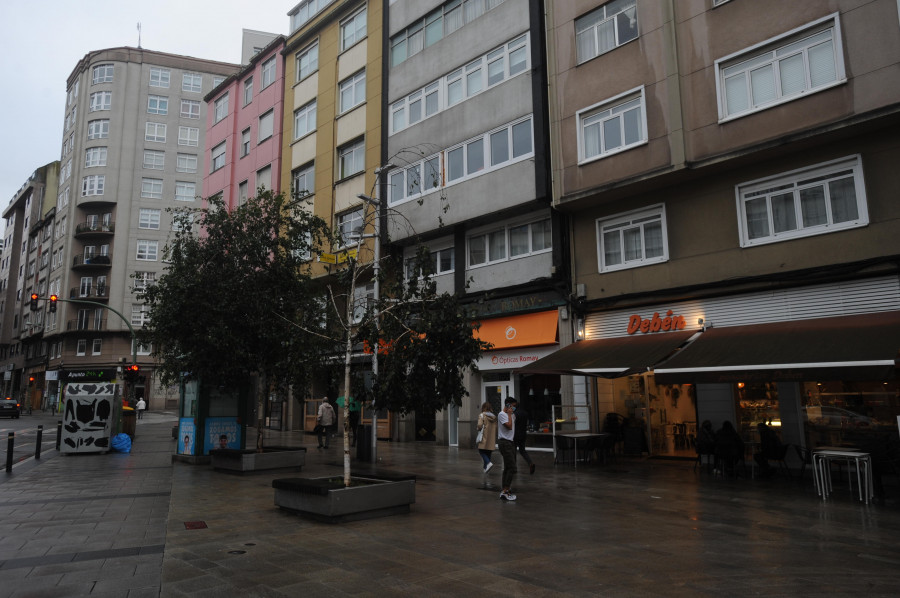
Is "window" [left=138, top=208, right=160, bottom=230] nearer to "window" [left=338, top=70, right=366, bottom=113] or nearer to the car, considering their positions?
the car

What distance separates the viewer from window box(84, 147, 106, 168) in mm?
61469

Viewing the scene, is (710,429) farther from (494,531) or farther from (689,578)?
(689,578)

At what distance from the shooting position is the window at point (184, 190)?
63.6m

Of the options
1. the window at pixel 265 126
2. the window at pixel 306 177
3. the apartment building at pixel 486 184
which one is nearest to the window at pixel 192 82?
the window at pixel 265 126

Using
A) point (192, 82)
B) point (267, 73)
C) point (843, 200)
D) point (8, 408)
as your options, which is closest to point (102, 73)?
point (192, 82)

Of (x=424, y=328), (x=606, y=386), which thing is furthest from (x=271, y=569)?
(x=606, y=386)

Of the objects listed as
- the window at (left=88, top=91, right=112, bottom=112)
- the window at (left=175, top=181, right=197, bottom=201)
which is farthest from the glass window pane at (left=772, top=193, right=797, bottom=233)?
the window at (left=88, top=91, right=112, bottom=112)

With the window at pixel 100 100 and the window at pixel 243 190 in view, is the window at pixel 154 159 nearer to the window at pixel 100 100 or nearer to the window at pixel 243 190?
the window at pixel 100 100

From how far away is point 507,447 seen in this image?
11.2 metres

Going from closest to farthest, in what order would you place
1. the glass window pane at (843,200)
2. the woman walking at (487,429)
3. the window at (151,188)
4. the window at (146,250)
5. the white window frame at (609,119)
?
the woman walking at (487,429) < the glass window pane at (843,200) < the white window frame at (609,119) < the window at (146,250) < the window at (151,188)

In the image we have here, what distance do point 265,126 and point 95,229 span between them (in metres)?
36.0

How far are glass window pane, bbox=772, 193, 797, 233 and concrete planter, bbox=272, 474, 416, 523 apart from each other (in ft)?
34.5

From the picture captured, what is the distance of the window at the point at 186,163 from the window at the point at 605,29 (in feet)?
181

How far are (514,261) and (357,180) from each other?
9.48m
